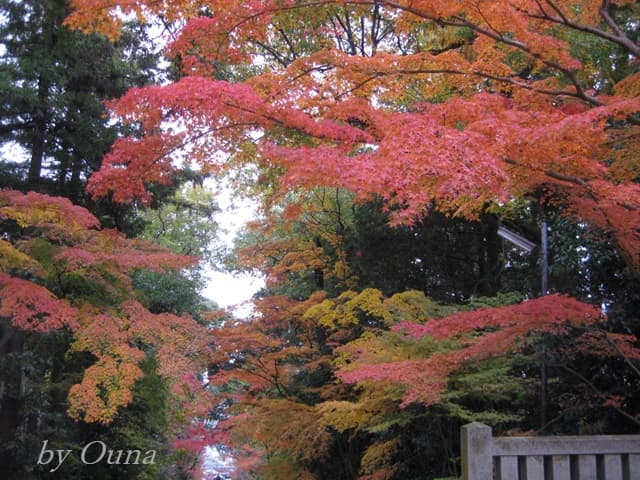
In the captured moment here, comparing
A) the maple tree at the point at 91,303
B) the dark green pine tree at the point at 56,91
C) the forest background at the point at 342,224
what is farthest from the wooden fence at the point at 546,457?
the dark green pine tree at the point at 56,91

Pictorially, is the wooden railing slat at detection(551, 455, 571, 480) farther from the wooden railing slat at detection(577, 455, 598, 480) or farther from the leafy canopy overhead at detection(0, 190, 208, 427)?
the leafy canopy overhead at detection(0, 190, 208, 427)

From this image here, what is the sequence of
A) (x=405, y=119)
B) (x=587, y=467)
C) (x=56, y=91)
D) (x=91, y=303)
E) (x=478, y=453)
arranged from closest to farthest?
(x=478, y=453) → (x=587, y=467) → (x=405, y=119) → (x=91, y=303) → (x=56, y=91)

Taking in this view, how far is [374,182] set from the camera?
4.27m

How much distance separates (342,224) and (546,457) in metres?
7.55

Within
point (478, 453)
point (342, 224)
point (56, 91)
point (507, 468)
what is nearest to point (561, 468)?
point (507, 468)

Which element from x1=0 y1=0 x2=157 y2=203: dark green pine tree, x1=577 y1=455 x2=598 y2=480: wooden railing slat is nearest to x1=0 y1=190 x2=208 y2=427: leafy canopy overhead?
x1=0 y1=0 x2=157 y2=203: dark green pine tree

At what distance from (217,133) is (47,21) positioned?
6179mm

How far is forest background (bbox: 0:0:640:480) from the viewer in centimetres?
495

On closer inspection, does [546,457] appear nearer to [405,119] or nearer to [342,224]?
[405,119]

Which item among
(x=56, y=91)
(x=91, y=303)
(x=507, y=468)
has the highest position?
(x=56, y=91)

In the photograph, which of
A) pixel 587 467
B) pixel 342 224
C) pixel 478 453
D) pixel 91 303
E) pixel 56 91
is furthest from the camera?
pixel 342 224

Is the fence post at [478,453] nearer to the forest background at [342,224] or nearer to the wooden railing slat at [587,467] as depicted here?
the wooden railing slat at [587,467]

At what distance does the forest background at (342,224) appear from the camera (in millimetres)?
4949

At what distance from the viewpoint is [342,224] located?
11.2 meters
